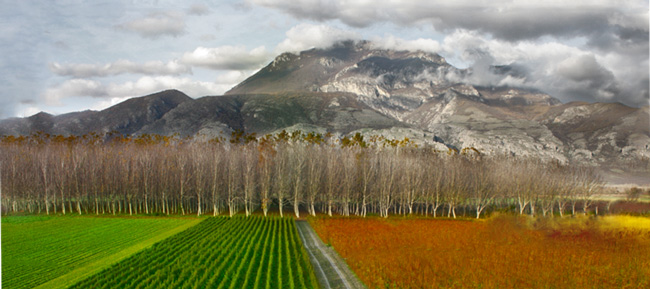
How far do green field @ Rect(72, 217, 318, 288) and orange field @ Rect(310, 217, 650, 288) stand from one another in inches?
181

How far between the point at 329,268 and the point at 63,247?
2567 cm

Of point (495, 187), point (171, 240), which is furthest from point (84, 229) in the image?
point (495, 187)

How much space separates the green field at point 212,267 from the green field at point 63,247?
232 centimetres

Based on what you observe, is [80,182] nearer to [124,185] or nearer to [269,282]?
[124,185]

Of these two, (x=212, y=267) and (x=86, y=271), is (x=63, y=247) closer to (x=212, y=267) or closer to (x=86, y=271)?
(x=86, y=271)

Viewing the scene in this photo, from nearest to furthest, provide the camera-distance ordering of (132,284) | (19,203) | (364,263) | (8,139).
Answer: (132,284) → (364,263) → (19,203) → (8,139)

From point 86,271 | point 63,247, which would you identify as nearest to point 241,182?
point 63,247

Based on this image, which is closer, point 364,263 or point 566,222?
point 364,263

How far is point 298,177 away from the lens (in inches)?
3152

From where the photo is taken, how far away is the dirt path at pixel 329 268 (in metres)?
25.8

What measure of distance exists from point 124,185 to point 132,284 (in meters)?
66.0

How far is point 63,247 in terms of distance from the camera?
36.5m

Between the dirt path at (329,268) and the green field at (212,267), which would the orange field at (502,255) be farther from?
the green field at (212,267)

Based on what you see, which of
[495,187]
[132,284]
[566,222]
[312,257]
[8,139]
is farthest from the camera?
[8,139]
